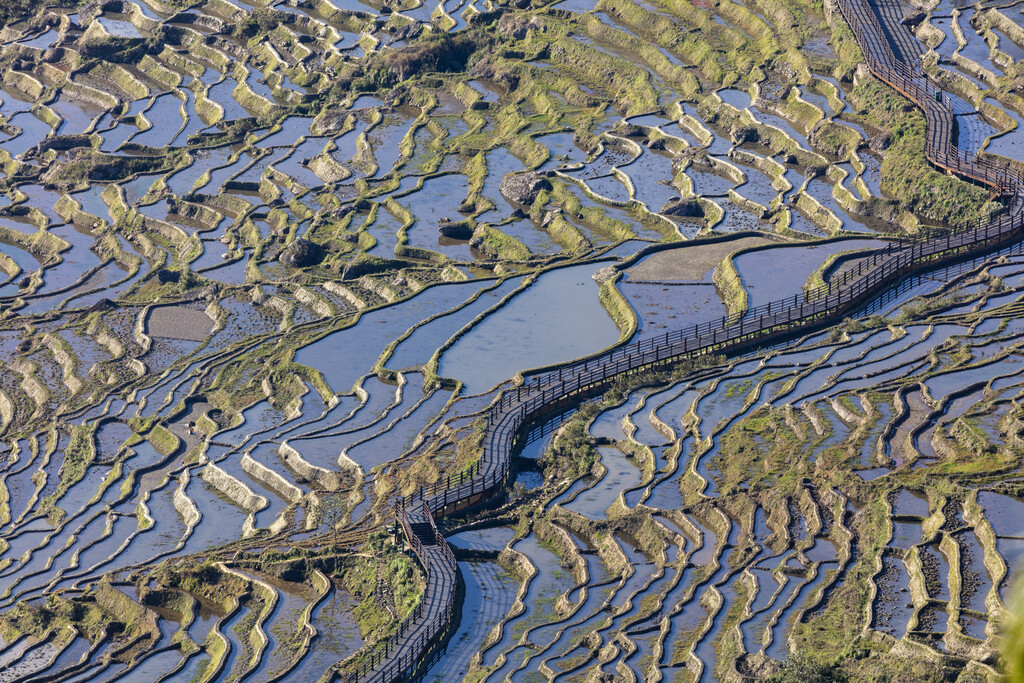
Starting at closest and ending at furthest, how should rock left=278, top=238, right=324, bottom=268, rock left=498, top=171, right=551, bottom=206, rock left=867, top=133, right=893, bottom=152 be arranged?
rock left=867, top=133, right=893, bottom=152, rock left=278, top=238, right=324, bottom=268, rock left=498, top=171, right=551, bottom=206

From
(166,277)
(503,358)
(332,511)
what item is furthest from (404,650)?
(166,277)

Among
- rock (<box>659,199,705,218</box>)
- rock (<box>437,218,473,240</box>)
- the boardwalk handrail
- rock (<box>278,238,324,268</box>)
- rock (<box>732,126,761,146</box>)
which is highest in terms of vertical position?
rock (<box>732,126,761,146</box>)

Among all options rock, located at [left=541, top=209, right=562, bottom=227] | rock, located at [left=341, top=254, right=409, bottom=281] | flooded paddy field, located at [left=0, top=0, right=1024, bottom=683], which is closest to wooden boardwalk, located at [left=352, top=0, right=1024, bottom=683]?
flooded paddy field, located at [left=0, top=0, right=1024, bottom=683]

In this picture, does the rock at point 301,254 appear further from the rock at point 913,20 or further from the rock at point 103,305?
the rock at point 913,20

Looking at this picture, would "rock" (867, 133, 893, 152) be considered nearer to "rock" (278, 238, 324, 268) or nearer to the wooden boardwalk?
the wooden boardwalk

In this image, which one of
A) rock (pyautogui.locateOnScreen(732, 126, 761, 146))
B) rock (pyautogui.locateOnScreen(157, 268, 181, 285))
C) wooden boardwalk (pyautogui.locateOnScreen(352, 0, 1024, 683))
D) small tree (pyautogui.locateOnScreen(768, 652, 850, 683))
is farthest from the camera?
rock (pyautogui.locateOnScreen(732, 126, 761, 146))

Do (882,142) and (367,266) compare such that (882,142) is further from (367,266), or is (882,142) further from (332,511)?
(332,511)

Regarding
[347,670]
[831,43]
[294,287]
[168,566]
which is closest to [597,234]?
[294,287]
